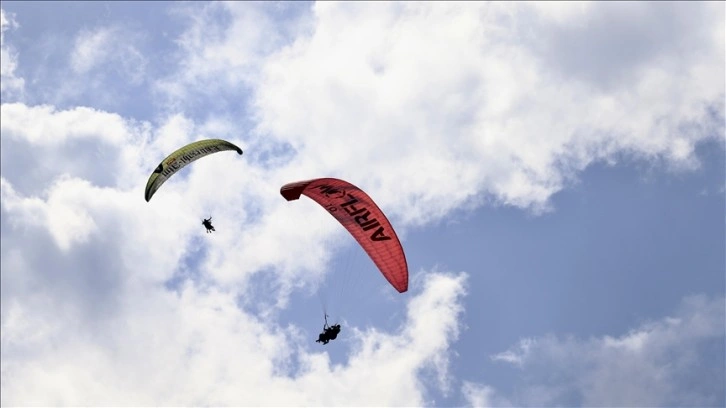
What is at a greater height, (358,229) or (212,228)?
(212,228)

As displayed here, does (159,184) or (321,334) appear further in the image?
(159,184)

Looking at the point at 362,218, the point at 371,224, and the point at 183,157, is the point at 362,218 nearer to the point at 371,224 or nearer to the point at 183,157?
the point at 371,224

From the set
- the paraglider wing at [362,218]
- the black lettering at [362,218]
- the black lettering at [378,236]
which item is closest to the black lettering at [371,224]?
the paraglider wing at [362,218]

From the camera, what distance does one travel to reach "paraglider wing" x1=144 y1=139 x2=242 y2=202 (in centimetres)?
6638

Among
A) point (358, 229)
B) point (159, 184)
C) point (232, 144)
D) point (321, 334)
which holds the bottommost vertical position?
point (321, 334)

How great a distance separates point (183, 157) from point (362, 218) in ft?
58.6

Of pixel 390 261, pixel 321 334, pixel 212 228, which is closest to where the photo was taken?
pixel 390 261

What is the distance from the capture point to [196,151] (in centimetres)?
6769

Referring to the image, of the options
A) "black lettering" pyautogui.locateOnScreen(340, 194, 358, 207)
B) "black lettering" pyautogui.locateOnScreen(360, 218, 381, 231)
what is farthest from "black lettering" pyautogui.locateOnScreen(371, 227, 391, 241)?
"black lettering" pyautogui.locateOnScreen(340, 194, 358, 207)

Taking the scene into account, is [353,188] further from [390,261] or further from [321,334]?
[321,334]

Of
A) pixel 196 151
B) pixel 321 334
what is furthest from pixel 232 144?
pixel 321 334

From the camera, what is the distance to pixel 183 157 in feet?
221

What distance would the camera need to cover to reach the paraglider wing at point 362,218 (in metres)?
56.9

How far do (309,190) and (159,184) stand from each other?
A: 1517 centimetres
